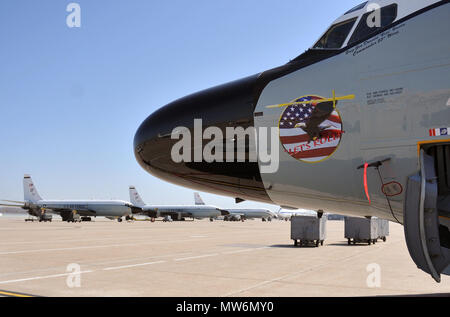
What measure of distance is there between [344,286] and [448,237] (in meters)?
4.59

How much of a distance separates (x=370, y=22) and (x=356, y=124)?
143cm

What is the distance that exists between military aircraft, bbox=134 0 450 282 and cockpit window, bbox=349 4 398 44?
0.05 ft

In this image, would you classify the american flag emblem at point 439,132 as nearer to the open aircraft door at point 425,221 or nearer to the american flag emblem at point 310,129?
the open aircraft door at point 425,221

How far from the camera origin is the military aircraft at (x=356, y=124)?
447cm

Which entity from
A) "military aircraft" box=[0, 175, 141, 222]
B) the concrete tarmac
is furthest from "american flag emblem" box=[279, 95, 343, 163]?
"military aircraft" box=[0, 175, 141, 222]

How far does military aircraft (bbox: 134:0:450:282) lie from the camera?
4473mm

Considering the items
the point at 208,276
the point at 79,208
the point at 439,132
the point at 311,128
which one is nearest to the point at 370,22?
the point at 311,128

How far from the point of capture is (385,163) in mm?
4809

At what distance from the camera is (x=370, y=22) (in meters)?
5.30

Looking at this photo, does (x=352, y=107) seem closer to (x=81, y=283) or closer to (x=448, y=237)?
(x=448, y=237)

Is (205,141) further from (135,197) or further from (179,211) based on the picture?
(135,197)

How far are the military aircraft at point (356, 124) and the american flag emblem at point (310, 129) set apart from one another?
0.01m

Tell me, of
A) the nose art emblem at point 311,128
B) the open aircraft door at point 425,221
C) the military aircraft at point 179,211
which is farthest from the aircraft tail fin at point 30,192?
the open aircraft door at point 425,221

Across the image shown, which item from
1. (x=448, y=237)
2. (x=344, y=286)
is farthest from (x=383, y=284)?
(x=448, y=237)
